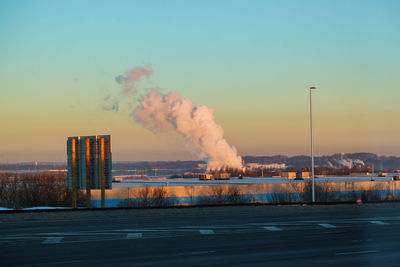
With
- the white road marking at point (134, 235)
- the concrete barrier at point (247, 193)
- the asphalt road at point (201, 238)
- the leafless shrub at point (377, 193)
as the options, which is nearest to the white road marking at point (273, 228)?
the asphalt road at point (201, 238)

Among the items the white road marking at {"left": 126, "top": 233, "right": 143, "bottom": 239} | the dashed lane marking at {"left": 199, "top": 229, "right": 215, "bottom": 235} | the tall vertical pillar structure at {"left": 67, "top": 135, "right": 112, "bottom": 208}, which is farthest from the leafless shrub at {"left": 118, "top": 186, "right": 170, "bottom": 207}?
the white road marking at {"left": 126, "top": 233, "right": 143, "bottom": 239}

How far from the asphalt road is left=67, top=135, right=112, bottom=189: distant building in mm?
4636

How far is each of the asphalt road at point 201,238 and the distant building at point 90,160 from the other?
4.64 metres

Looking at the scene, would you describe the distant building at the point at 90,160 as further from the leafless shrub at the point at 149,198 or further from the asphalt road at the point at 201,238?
the leafless shrub at the point at 149,198

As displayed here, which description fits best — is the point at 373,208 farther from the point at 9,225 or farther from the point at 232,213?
the point at 9,225

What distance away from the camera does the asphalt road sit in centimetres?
1681

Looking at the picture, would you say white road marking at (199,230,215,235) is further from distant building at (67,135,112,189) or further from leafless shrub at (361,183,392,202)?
leafless shrub at (361,183,392,202)

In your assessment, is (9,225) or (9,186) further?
(9,186)

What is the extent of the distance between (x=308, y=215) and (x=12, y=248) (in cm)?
1821

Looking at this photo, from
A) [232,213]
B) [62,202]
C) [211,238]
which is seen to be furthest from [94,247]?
[62,202]

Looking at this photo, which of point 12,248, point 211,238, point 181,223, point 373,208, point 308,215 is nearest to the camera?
point 12,248

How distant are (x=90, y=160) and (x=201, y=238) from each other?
55.6ft

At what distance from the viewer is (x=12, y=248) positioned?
19.6 m

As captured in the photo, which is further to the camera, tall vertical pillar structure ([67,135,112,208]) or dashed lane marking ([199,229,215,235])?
tall vertical pillar structure ([67,135,112,208])
